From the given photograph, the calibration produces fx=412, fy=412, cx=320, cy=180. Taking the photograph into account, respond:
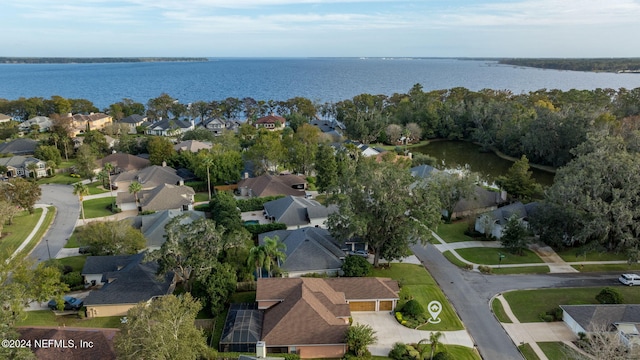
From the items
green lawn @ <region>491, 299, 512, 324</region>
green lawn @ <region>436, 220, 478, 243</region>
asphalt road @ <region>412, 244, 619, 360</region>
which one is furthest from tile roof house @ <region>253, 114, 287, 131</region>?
green lawn @ <region>491, 299, 512, 324</region>

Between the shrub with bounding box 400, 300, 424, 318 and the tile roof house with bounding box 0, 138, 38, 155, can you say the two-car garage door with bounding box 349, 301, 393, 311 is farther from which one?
the tile roof house with bounding box 0, 138, 38, 155

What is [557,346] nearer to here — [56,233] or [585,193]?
[585,193]

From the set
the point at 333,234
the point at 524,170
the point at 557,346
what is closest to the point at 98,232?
the point at 333,234

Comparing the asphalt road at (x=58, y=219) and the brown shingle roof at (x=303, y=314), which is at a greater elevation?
the brown shingle roof at (x=303, y=314)

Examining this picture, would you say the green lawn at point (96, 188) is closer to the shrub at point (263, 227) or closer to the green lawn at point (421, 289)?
the shrub at point (263, 227)

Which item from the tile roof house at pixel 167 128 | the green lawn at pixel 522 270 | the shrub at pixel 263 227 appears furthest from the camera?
the tile roof house at pixel 167 128

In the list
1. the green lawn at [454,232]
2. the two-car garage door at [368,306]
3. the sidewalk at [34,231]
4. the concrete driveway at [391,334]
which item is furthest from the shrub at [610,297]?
the sidewalk at [34,231]
